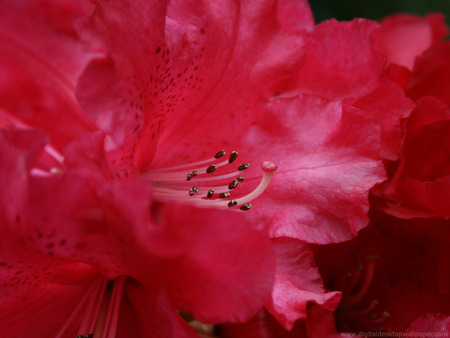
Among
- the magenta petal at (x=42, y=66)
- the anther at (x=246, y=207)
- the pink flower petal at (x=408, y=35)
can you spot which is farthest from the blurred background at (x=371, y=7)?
the anther at (x=246, y=207)

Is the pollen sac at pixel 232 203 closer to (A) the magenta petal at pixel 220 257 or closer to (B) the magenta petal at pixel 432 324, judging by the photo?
(A) the magenta petal at pixel 220 257

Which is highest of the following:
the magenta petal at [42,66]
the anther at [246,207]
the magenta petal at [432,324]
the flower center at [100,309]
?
the magenta petal at [42,66]

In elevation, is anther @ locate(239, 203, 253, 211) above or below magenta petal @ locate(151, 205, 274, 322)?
above

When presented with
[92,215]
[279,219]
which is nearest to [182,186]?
[279,219]

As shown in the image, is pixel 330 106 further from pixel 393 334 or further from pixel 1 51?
pixel 1 51

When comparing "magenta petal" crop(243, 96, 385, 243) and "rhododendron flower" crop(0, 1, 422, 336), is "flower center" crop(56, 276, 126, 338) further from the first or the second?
"magenta petal" crop(243, 96, 385, 243)

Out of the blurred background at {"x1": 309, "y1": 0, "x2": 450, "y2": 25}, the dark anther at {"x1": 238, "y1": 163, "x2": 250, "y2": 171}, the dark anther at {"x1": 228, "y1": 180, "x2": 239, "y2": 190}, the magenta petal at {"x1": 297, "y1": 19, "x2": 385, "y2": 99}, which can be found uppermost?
the blurred background at {"x1": 309, "y1": 0, "x2": 450, "y2": 25}

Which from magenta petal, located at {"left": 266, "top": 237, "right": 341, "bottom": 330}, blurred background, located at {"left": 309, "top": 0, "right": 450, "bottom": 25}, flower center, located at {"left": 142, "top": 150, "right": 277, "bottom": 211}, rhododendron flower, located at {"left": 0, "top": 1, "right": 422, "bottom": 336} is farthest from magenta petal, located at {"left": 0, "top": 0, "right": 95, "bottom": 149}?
blurred background, located at {"left": 309, "top": 0, "right": 450, "bottom": 25}
